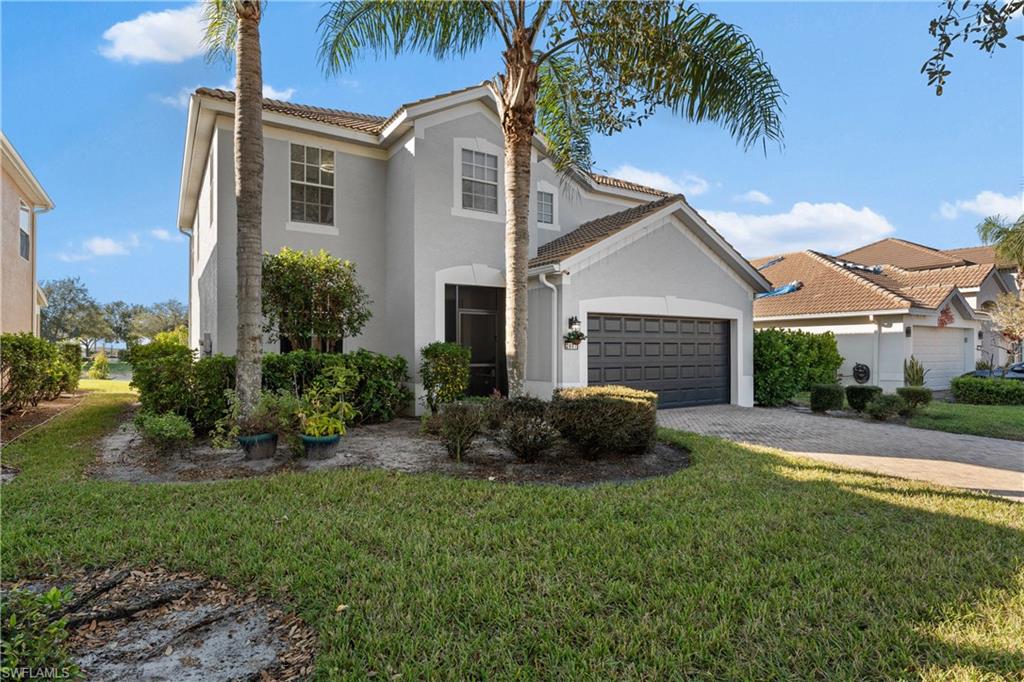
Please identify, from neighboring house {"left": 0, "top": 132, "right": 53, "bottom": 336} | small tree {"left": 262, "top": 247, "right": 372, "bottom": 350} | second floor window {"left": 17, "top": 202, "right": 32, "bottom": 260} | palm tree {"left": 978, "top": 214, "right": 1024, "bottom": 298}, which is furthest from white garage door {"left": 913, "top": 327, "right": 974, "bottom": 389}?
second floor window {"left": 17, "top": 202, "right": 32, "bottom": 260}

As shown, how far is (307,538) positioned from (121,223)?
101 feet

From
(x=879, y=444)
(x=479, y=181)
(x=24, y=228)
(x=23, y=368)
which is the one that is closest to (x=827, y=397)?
(x=879, y=444)

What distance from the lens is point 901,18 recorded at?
723cm

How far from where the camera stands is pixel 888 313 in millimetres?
19484

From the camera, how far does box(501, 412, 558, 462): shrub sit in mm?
7664

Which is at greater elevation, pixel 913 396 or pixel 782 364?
pixel 782 364

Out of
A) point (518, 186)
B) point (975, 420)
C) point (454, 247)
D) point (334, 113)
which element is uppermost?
point (334, 113)

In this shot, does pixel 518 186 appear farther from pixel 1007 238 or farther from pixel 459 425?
pixel 1007 238

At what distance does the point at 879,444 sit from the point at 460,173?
10732 mm

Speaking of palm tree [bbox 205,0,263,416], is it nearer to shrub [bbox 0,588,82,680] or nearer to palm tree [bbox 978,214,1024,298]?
shrub [bbox 0,588,82,680]

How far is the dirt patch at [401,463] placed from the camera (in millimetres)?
7059

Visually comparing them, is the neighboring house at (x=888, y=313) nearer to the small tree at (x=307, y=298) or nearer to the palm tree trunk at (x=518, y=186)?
the palm tree trunk at (x=518, y=186)

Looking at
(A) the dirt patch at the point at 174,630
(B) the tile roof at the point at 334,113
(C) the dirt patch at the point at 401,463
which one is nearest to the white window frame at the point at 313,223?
(B) the tile roof at the point at 334,113

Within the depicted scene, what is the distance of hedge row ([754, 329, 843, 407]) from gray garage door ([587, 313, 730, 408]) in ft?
4.65
